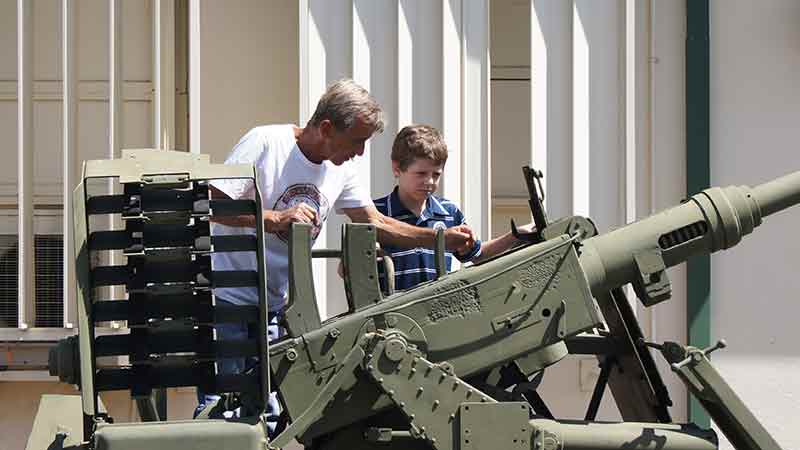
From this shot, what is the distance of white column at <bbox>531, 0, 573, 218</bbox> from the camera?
704 centimetres

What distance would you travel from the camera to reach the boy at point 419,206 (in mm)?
5582

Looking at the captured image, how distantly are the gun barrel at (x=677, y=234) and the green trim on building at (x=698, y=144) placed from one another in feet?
6.92

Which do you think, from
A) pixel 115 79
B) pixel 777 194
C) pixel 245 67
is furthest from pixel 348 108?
pixel 245 67

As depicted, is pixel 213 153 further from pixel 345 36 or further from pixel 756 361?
pixel 756 361

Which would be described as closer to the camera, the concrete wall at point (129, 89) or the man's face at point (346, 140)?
the man's face at point (346, 140)

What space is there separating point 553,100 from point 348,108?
2224 mm

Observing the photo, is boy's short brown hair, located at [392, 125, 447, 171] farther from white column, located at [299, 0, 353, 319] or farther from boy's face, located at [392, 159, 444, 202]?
white column, located at [299, 0, 353, 319]

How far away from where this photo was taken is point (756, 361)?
719 cm

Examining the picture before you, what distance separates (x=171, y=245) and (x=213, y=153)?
4149mm

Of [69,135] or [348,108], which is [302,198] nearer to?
[348,108]

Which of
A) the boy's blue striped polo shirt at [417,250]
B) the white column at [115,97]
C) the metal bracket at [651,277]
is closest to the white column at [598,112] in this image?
the boy's blue striped polo shirt at [417,250]

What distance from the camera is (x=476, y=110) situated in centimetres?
702

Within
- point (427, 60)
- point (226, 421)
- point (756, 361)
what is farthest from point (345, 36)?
point (226, 421)

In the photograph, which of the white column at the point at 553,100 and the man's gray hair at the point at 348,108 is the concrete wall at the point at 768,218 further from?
the man's gray hair at the point at 348,108
